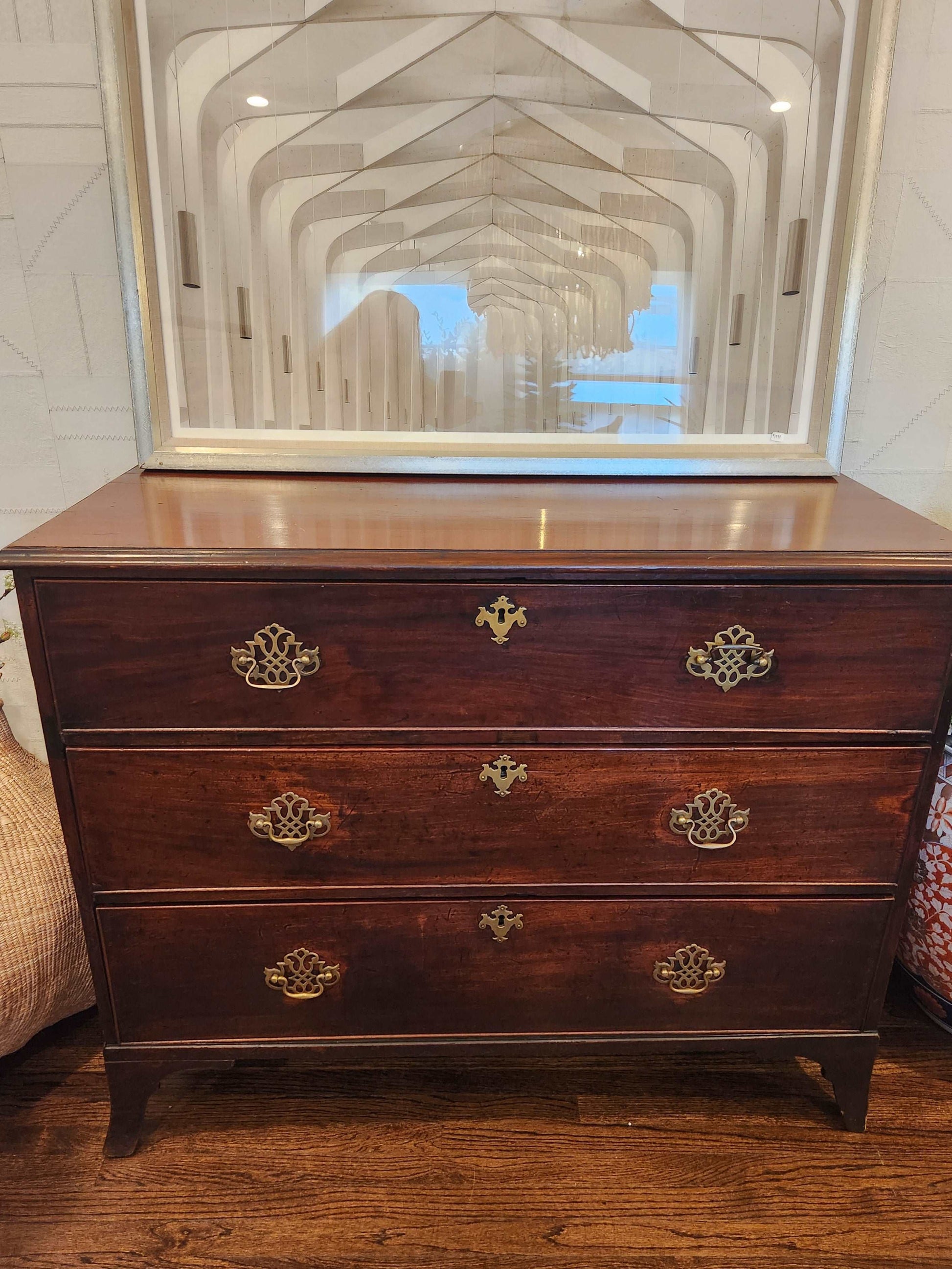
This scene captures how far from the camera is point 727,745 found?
1045 millimetres

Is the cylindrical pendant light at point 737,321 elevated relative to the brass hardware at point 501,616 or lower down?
elevated

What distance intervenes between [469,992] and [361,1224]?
0.37m

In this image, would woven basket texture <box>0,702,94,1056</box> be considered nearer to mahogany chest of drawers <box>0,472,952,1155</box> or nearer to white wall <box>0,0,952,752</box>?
mahogany chest of drawers <box>0,472,952,1155</box>

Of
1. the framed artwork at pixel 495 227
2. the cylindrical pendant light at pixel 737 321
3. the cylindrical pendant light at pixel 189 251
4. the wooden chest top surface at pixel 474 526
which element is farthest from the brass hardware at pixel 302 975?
the cylindrical pendant light at pixel 737 321

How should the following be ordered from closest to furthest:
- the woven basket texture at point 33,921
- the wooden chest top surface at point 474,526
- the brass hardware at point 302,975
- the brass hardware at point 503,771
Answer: the wooden chest top surface at point 474,526
the brass hardware at point 503,771
the brass hardware at point 302,975
the woven basket texture at point 33,921

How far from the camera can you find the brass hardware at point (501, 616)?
96 cm

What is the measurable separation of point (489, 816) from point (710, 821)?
12.4 inches

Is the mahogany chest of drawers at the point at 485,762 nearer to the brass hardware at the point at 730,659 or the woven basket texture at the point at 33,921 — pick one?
the brass hardware at the point at 730,659

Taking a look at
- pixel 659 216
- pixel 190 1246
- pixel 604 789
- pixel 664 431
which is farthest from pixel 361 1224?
pixel 659 216

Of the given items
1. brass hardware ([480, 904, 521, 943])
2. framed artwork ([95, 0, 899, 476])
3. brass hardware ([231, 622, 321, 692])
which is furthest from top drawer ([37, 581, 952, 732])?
framed artwork ([95, 0, 899, 476])

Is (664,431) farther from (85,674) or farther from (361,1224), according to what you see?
(361,1224)

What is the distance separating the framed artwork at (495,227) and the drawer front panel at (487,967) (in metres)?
0.75

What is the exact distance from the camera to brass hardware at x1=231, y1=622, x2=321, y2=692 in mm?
962

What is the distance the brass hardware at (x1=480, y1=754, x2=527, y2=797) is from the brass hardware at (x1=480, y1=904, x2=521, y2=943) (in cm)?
22
